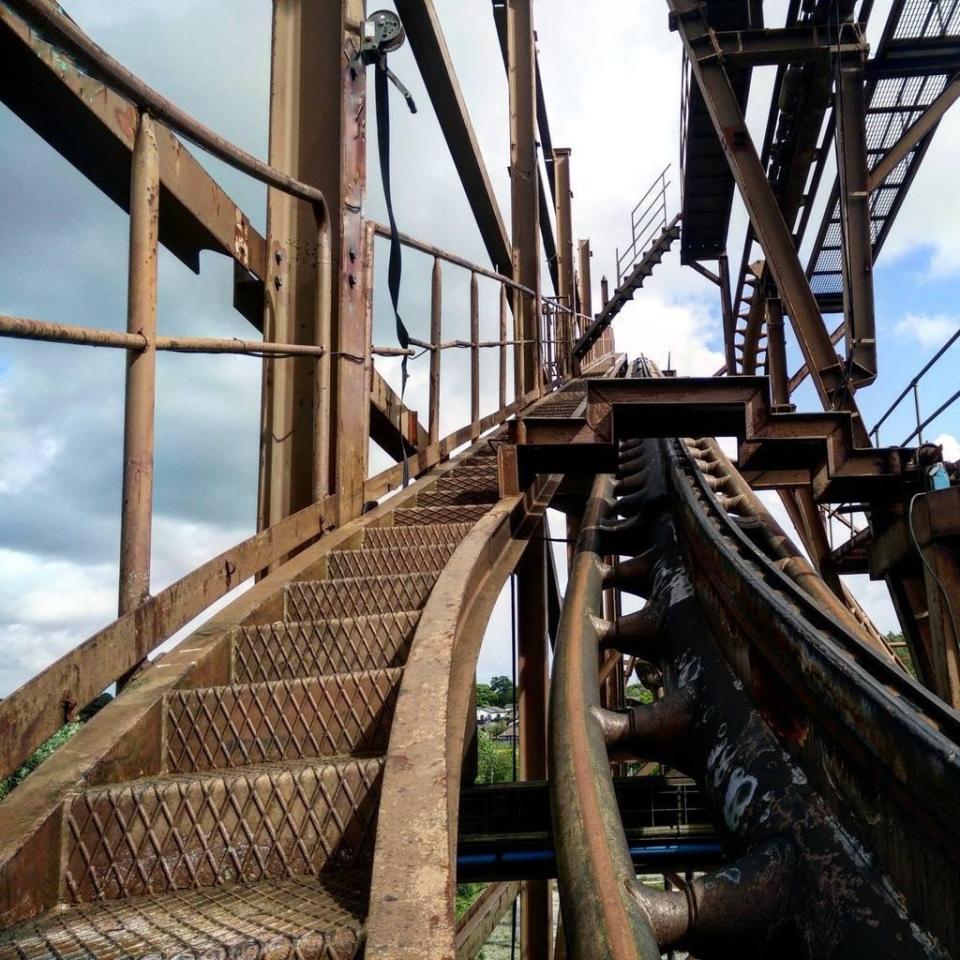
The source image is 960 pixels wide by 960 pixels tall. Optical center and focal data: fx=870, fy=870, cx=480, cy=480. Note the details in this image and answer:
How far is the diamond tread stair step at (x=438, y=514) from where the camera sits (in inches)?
156

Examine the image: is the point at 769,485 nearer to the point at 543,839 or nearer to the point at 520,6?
the point at 543,839

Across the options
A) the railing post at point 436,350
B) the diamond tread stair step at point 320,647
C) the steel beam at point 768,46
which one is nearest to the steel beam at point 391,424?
the railing post at point 436,350

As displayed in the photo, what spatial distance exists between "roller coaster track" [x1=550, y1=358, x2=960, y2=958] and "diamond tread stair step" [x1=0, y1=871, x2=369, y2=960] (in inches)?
15.5

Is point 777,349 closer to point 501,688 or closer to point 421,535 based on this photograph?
point 421,535

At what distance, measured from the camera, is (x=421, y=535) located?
3.58m

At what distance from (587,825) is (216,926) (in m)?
0.67

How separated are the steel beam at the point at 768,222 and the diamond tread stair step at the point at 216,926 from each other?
582 cm

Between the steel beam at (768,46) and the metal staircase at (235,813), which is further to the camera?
the steel beam at (768,46)

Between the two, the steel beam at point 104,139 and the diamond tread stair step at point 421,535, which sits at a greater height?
the steel beam at point 104,139

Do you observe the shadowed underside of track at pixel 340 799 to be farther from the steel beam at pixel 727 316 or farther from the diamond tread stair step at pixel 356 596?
the steel beam at pixel 727 316

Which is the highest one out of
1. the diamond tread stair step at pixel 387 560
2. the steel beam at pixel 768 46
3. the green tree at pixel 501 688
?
the steel beam at pixel 768 46

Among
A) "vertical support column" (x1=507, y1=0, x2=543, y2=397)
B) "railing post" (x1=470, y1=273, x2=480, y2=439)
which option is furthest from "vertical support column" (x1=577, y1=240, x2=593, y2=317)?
"railing post" (x1=470, y1=273, x2=480, y2=439)

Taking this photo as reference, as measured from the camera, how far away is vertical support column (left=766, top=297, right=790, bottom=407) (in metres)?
13.0

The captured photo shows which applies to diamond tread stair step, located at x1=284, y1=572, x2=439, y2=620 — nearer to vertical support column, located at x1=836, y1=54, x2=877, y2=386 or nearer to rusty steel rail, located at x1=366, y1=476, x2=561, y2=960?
rusty steel rail, located at x1=366, y1=476, x2=561, y2=960
